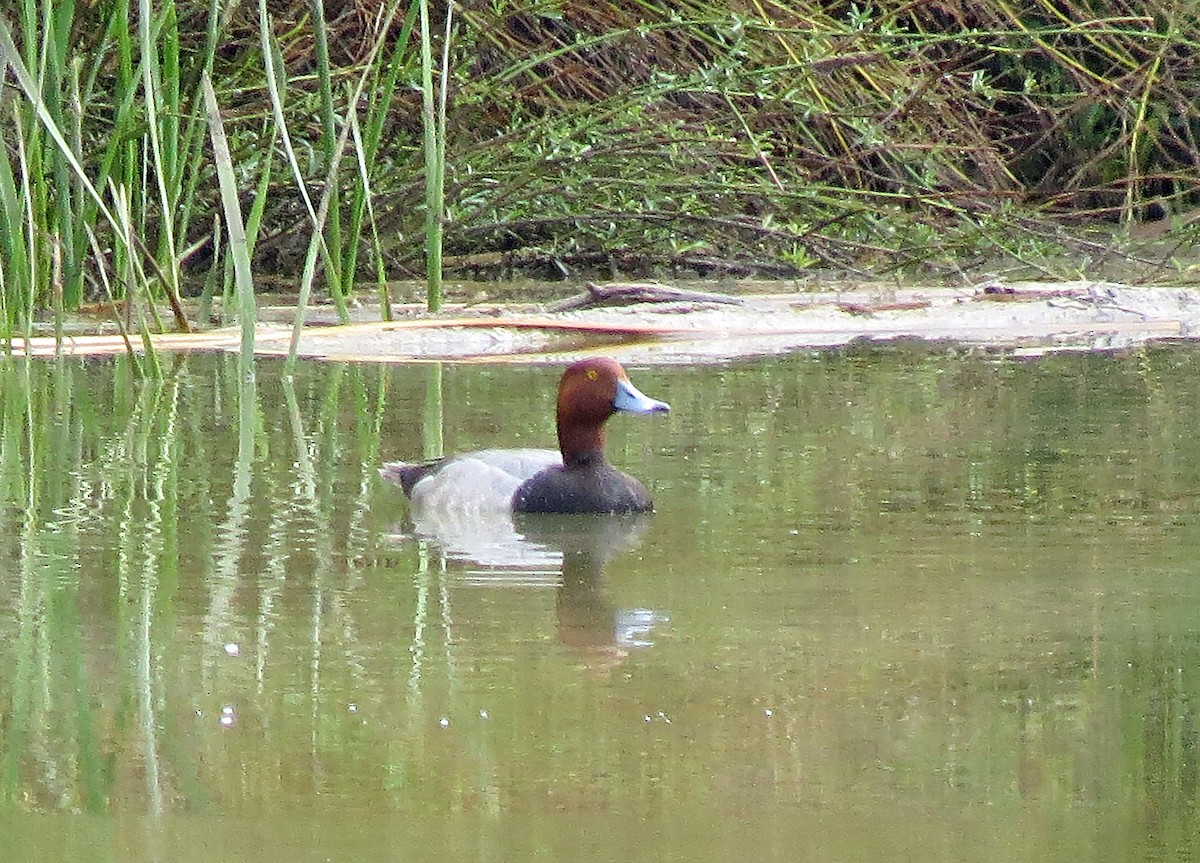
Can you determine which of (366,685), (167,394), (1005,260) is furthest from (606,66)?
(366,685)

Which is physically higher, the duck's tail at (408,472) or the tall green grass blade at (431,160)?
the tall green grass blade at (431,160)

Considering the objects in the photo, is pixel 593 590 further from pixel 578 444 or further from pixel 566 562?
pixel 578 444

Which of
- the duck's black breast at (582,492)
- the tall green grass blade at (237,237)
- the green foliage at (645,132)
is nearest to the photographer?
the duck's black breast at (582,492)

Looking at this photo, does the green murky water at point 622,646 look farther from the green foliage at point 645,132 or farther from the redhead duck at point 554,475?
the green foliage at point 645,132

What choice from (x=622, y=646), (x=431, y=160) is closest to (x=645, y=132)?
(x=431, y=160)

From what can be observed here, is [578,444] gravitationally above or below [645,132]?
below

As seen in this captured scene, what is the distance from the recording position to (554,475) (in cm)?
557

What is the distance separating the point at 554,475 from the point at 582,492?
0.12 meters

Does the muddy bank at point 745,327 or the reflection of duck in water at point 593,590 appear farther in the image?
the muddy bank at point 745,327

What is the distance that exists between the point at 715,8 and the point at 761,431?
14.1 ft

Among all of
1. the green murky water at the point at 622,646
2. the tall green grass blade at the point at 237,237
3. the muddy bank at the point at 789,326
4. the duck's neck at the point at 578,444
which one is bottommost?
the green murky water at the point at 622,646

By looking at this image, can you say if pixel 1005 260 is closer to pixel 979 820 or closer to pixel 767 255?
pixel 767 255

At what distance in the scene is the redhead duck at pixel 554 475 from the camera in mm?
5426

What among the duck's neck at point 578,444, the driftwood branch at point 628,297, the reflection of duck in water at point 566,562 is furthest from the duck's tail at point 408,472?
the driftwood branch at point 628,297
